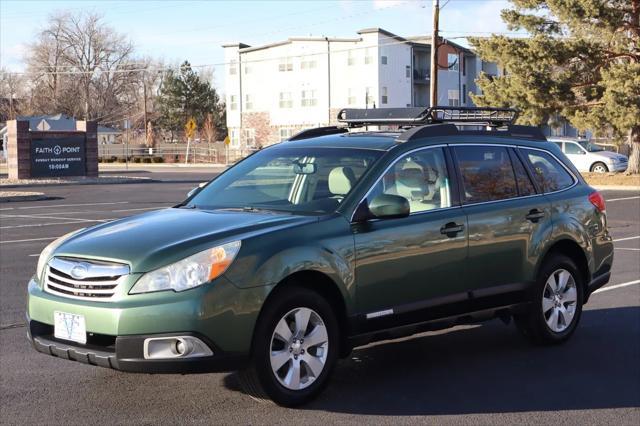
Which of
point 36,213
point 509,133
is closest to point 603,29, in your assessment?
point 36,213

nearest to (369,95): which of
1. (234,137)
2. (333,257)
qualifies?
(234,137)

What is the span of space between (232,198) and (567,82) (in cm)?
3211

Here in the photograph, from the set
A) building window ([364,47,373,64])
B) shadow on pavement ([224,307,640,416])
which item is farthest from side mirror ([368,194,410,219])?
building window ([364,47,373,64])

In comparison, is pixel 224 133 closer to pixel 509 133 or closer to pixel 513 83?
pixel 513 83

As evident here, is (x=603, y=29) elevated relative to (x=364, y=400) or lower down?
elevated

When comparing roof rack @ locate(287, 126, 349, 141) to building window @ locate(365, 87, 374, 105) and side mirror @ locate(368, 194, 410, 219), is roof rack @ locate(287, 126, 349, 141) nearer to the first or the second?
side mirror @ locate(368, 194, 410, 219)

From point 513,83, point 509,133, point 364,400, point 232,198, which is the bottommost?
point 364,400

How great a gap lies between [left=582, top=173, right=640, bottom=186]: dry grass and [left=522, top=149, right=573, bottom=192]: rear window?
91.6 feet

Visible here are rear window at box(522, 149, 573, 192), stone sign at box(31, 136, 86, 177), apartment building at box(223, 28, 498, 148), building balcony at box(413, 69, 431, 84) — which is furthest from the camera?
building balcony at box(413, 69, 431, 84)

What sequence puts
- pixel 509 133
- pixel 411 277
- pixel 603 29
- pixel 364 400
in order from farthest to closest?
1. pixel 603 29
2. pixel 509 133
3. pixel 411 277
4. pixel 364 400

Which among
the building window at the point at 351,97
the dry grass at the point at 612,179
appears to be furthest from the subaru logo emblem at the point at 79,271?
the building window at the point at 351,97

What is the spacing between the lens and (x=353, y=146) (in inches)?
261

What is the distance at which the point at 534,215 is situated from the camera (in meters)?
7.23

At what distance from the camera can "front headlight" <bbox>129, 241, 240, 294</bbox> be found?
5.15 metres
